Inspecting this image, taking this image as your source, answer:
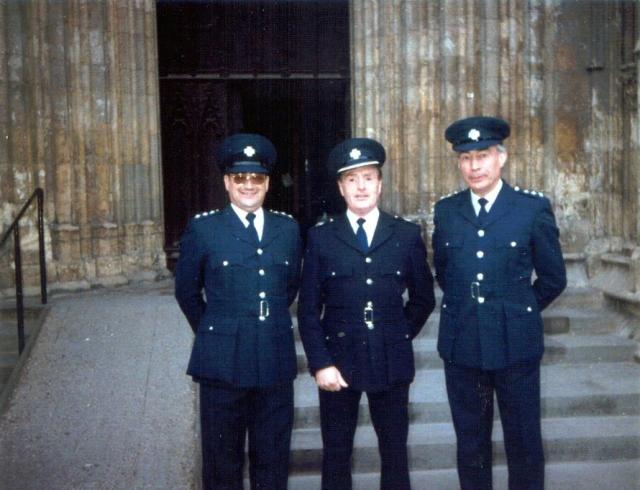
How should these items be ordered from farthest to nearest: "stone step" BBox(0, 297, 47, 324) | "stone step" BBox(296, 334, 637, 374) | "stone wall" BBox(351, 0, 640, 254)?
"stone wall" BBox(351, 0, 640, 254) → "stone step" BBox(0, 297, 47, 324) → "stone step" BBox(296, 334, 637, 374)

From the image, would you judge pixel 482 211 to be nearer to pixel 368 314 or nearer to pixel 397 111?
pixel 368 314

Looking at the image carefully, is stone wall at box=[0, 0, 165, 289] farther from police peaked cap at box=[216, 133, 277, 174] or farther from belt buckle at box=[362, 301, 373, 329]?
belt buckle at box=[362, 301, 373, 329]

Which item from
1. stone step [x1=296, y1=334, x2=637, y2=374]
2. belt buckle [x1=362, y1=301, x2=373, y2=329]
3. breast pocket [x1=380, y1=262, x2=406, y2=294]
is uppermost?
breast pocket [x1=380, y1=262, x2=406, y2=294]

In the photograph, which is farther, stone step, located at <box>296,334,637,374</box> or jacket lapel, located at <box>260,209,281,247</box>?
stone step, located at <box>296,334,637,374</box>

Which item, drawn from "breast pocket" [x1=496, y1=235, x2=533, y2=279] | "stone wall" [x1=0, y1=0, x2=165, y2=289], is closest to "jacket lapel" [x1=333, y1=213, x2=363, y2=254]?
"breast pocket" [x1=496, y1=235, x2=533, y2=279]

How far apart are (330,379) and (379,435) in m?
0.35

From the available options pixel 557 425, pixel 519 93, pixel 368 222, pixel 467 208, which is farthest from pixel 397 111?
pixel 368 222

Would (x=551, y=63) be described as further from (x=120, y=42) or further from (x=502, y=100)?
(x=120, y=42)

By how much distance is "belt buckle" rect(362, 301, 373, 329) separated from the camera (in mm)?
3504

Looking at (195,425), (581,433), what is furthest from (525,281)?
(195,425)

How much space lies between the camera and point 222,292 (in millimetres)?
3523

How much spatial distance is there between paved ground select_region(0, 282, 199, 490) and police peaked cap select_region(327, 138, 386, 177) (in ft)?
6.47

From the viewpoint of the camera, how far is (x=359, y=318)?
11.5 feet

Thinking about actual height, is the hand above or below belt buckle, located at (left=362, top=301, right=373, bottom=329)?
below
